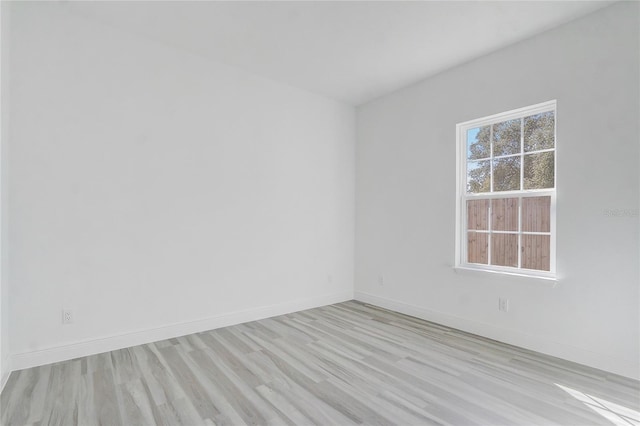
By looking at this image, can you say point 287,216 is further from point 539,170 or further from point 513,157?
point 539,170

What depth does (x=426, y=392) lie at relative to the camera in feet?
7.21

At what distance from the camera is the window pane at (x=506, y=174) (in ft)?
10.3

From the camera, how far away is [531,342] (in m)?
2.91

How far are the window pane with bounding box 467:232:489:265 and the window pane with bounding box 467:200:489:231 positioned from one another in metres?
0.09

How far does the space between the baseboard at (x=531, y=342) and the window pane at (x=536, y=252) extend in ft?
2.07

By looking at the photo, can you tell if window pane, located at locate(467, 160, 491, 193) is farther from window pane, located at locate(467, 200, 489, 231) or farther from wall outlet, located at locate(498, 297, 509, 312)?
wall outlet, located at locate(498, 297, 509, 312)

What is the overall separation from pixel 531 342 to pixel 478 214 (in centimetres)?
130

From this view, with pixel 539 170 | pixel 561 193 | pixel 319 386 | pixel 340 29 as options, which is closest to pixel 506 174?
pixel 539 170

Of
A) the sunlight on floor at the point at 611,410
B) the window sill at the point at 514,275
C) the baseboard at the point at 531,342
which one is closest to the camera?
the sunlight on floor at the point at 611,410

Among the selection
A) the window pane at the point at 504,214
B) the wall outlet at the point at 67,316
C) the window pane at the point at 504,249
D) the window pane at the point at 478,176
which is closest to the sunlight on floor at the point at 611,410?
the window pane at the point at 504,249

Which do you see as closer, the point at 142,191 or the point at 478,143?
the point at 142,191

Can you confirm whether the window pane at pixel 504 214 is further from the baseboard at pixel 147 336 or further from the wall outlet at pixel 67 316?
the wall outlet at pixel 67 316

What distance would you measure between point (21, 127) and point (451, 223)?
402cm

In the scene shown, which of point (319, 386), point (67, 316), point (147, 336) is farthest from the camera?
point (147, 336)
